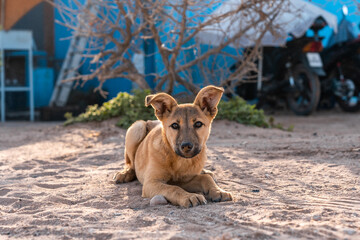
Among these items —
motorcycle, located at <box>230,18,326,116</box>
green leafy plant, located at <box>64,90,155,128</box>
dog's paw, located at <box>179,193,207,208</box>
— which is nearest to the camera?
dog's paw, located at <box>179,193,207,208</box>

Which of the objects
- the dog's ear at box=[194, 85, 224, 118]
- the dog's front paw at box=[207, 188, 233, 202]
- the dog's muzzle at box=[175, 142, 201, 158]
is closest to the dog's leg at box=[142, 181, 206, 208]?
the dog's front paw at box=[207, 188, 233, 202]

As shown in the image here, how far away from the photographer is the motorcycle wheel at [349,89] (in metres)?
10.4

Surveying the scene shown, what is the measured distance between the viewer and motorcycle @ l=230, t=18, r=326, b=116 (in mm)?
9734

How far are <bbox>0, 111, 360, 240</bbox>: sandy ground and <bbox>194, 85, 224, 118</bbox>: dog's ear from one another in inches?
30.9

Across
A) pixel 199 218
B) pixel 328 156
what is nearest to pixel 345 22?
pixel 328 156

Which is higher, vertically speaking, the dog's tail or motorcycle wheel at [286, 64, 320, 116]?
motorcycle wheel at [286, 64, 320, 116]

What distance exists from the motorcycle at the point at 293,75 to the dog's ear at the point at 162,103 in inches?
251

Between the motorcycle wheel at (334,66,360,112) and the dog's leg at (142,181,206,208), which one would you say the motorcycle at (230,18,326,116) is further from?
the dog's leg at (142,181,206,208)

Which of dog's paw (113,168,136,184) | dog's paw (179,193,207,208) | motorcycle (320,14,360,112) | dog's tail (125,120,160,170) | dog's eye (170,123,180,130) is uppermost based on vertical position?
motorcycle (320,14,360,112)

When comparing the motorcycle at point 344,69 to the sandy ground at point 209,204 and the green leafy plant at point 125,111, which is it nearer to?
the sandy ground at point 209,204

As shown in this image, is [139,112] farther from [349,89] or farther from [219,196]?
[349,89]

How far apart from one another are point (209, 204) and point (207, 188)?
0.28 metres

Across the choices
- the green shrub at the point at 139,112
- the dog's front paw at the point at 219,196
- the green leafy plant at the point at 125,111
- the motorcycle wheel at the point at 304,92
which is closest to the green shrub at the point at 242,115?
the green shrub at the point at 139,112

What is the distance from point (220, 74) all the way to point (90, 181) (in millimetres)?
4427
